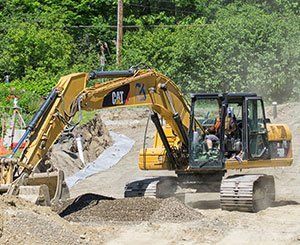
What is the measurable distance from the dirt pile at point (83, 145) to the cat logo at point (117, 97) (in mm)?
6353

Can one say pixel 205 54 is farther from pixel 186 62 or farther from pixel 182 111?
pixel 182 111

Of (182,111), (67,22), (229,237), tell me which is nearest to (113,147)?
(182,111)

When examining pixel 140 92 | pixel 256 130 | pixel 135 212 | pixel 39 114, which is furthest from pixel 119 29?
pixel 39 114

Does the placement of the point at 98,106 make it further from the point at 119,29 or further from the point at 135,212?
the point at 119,29

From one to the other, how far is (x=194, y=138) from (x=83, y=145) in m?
8.72

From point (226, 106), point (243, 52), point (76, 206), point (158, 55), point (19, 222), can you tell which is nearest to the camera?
point (19, 222)

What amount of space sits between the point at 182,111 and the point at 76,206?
3241 millimetres

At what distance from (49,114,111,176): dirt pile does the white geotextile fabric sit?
21 cm

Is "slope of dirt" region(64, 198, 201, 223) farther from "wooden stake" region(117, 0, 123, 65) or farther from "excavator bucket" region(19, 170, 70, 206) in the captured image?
"wooden stake" region(117, 0, 123, 65)

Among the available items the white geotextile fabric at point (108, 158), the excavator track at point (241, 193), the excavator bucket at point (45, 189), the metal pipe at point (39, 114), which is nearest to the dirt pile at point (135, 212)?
the excavator bucket at point (45, 189)

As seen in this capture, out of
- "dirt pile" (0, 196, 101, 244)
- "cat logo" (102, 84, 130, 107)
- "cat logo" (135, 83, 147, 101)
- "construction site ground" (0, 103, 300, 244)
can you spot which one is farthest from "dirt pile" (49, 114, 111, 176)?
"dirt pile" (0, 196, 101, 244)

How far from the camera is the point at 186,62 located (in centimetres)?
3862

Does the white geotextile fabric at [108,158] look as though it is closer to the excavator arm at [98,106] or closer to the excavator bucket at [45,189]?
the excavator arm at [98,106]

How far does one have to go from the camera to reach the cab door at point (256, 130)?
53.5ft
